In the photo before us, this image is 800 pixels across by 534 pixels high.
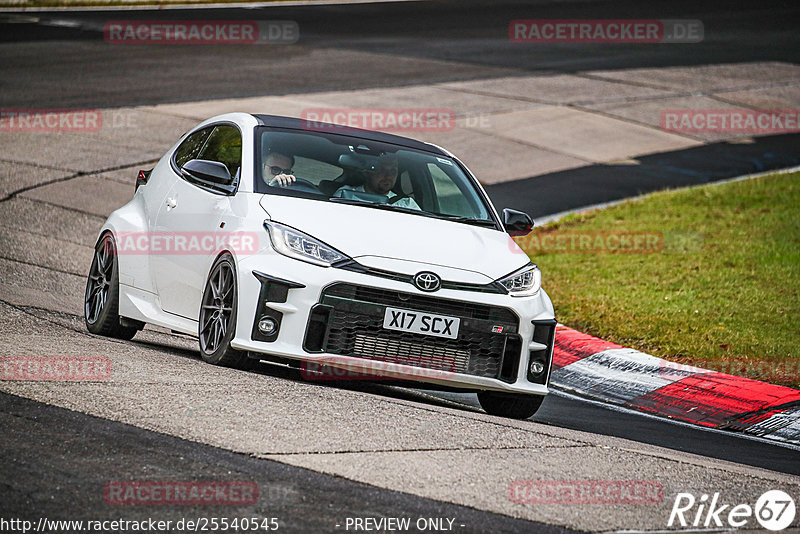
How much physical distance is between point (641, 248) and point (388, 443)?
7.60m

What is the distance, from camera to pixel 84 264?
11.4 metres

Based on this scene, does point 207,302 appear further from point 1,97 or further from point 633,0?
point 633,0

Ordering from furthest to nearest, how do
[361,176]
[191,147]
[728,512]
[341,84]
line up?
[341,84] < [191,147] < [361,176] < [728,512]

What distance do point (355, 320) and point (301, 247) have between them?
20.5 inches

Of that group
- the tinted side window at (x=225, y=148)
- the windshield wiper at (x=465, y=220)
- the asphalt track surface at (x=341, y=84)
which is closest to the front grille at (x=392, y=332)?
the asphalt track surface at (x=341, y=84)

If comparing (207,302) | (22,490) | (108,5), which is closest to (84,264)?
(207,302)

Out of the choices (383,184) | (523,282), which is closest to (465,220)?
(383,184)

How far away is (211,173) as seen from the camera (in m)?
7.43

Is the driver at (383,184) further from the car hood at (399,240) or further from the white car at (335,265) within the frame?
the car hood at (399,240)

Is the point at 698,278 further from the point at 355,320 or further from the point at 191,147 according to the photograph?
the point at 355,320

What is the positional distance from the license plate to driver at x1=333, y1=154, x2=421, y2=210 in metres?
1.19

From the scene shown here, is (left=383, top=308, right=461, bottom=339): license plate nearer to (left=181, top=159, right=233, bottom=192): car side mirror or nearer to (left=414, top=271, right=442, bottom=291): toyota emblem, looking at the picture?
(left=414, top=271, right=442, bottom=291): toyota emblem

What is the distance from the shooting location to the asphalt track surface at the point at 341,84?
4.94 meters

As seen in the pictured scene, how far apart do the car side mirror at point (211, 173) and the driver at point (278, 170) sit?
243 mm
